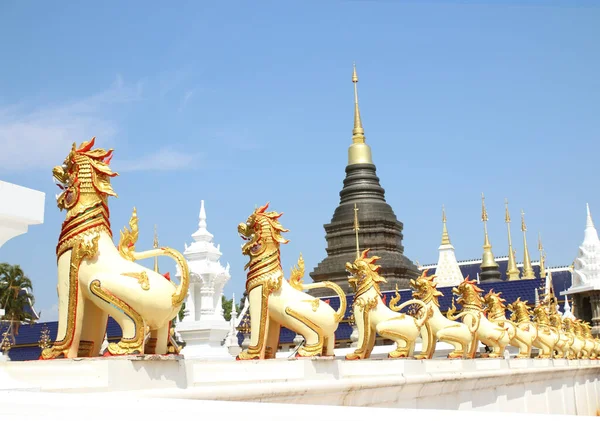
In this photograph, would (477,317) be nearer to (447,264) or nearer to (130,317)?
(130,317)

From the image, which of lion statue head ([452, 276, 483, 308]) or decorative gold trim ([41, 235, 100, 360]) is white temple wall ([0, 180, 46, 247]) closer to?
decorative gold trim ([41, 235, 100, 360])

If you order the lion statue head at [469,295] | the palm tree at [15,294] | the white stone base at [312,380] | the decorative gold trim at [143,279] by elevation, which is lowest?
the white stone base at [312,380]

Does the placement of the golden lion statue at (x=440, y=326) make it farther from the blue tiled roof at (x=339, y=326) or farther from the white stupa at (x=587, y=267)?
the white stupa at (x=587, y=267)

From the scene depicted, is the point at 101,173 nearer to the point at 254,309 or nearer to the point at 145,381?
the point at 145,381

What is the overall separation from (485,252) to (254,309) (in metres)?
47.9

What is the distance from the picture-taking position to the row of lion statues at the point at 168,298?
7.37 m

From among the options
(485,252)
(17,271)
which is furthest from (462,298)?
(485,252)

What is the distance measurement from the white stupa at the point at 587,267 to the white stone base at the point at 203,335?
23.8 metres

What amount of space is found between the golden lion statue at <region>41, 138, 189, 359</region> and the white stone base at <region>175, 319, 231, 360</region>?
49.6 ft

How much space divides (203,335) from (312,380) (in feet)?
46.4

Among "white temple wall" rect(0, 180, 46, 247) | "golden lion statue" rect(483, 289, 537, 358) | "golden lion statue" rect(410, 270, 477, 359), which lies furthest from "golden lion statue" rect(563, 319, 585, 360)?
"white temple wall" rect(0, 180, 46, 247)

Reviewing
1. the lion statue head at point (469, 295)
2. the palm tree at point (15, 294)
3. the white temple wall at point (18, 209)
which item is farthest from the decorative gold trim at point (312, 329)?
the palm tree at point (15, 294)

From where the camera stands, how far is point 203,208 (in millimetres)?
24953

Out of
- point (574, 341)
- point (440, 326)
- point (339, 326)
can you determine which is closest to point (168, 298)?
point (440, 326)
